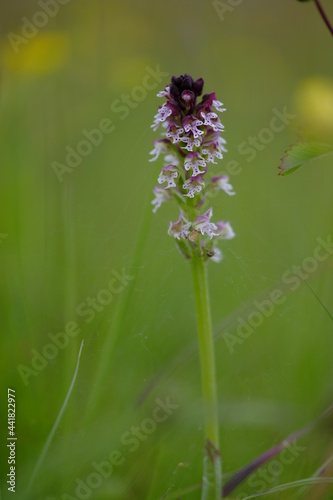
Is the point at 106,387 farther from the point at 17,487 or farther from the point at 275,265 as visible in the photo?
the point at 275,265

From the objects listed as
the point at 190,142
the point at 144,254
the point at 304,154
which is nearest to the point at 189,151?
the point at 190,142

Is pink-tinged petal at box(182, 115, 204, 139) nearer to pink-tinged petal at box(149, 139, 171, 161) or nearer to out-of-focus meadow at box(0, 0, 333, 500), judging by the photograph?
pink-tinged petal at box(149, 139, 171, 161)

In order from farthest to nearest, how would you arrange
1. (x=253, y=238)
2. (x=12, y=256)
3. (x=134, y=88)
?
(x=134, y=88)
(x=253, y=238)
(x=12, y=256)

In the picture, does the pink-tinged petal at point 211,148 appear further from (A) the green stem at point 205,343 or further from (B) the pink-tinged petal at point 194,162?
(A) the green stem at point 205,343

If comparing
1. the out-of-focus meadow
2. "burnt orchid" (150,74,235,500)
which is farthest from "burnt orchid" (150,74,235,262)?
the out-of-focus meadow

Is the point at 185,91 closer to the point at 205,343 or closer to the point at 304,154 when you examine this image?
the point at 304,154

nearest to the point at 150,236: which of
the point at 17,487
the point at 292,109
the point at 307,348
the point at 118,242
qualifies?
the point at 118,242

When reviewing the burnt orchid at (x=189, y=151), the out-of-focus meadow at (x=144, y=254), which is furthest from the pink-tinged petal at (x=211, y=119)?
the out-of-focus meadow at (x=144, y=254)
